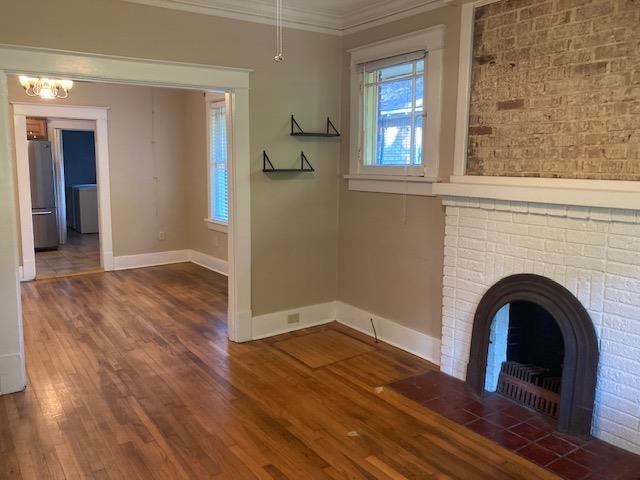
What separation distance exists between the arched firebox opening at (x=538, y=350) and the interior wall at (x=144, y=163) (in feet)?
16.7

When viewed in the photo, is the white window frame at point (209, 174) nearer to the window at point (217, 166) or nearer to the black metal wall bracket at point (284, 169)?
the window at point (217, 166)

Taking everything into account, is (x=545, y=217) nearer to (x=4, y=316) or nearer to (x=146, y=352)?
(x=146, y=352)

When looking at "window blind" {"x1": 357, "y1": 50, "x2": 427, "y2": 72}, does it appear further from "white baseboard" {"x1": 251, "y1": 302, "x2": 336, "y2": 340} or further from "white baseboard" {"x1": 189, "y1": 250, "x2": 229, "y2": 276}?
"white baseboard" {"x1": 189, "y1": 250, "x2": 229, "y2": 276}

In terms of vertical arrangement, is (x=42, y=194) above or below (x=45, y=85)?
below

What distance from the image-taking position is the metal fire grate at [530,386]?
10.2ft

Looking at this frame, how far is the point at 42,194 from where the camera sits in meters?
7.94

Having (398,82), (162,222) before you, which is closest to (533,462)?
(398,82)

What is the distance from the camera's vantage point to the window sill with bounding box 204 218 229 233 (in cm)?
663

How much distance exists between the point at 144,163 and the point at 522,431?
5789 mm

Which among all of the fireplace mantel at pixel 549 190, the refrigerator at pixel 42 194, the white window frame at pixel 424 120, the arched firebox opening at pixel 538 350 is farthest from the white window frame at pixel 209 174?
the arched firebox opening at pixel 538 350

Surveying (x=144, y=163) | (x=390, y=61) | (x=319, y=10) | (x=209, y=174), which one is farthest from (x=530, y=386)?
(x=144, y=163)

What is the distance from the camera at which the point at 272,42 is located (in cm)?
420

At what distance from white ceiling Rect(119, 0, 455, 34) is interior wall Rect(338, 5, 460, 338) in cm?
7

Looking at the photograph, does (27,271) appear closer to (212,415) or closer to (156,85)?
(156,85)
